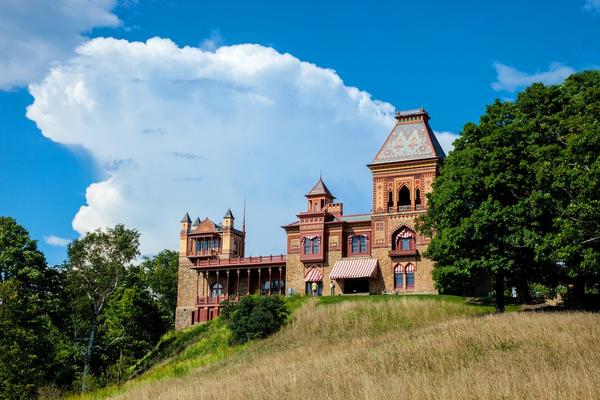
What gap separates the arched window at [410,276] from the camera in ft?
187

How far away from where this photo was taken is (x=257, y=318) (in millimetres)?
44281

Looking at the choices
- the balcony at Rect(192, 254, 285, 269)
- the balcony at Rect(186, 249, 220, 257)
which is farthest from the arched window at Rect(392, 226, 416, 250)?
the balcony at Rect(186, 249, 220, 257)

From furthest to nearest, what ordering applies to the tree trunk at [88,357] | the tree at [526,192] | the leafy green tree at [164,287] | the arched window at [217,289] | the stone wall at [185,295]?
the leafy green tree at [164,287]
the stone wall at [185,295]
the arched window at [217,289]
the tree trunk at [88,357]
the tree at [526,192]

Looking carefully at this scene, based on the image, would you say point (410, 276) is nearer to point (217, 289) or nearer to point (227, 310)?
point (227, 310)

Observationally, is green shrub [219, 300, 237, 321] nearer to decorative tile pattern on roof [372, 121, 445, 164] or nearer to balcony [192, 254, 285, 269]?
balcony [192, 254, 285, 269]

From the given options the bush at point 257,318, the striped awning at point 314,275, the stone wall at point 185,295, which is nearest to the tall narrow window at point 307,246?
the striped awning at point 314,275

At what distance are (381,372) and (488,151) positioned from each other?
20475mm

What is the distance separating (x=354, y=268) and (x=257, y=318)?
52.7 feet

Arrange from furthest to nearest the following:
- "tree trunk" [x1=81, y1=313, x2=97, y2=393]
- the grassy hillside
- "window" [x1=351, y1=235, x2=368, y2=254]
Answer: "window" [x1=351, y1=235, x2=368, y2=254] < "tree trunk" [x1=81, y1=313, x2=97, y2=393] < the grassy hillside

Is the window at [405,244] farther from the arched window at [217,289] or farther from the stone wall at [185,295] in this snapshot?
the stone wall at [185,295]

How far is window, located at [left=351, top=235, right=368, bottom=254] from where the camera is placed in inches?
2376

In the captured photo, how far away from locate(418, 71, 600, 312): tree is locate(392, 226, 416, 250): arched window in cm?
1596

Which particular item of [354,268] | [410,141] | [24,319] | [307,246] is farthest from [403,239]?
[24,319]

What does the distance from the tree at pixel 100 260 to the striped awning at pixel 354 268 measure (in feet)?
54.3
